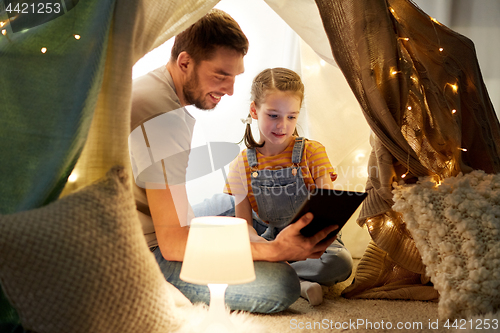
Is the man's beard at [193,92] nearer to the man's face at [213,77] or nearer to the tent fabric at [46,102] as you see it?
the man's face at [213,77]

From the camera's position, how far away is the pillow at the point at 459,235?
1.00 meters

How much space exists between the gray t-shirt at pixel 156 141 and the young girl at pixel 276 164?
1.77 feet

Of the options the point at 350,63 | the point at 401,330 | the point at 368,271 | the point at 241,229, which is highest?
the point at 350,63

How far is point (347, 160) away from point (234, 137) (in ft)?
1.97

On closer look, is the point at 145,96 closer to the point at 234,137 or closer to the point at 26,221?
the point at 26,221

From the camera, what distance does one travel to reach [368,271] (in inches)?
52.6

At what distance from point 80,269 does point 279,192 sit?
1057 millimetres

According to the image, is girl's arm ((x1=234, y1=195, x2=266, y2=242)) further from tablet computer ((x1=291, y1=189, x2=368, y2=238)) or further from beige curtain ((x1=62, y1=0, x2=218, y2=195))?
beige curtain ((x1=62, y1=0, x2=218, y2=195))

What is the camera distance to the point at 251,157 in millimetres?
1698

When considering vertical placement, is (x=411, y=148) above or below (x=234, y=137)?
below

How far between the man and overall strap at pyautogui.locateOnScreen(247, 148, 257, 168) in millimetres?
383

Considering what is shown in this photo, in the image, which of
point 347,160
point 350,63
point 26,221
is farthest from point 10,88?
point 347,160

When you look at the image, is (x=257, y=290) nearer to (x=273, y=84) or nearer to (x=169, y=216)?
(x=169, y=216)

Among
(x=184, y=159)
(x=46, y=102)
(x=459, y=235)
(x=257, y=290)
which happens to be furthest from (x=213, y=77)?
(x=459, y=235)
